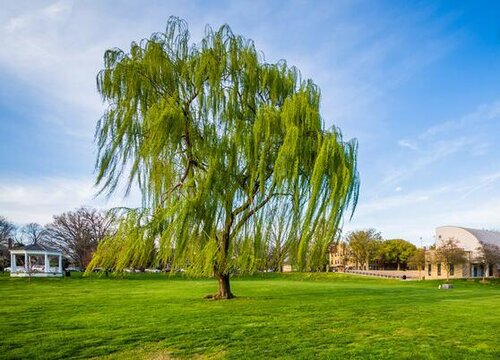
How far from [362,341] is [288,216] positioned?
4.60 meters

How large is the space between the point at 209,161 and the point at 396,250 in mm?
77129

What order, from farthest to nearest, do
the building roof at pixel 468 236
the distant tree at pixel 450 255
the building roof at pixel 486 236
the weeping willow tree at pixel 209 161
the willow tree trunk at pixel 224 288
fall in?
the building roof at pixel 486 236
the building roof at pixel 468 236
the distant tree at pixel 450 255
the willow tree trunk at pixel 224 288
the weeping willow tree at pixel 209 161

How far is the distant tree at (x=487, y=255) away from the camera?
4875 cm

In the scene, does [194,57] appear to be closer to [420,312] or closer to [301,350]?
[301,350]

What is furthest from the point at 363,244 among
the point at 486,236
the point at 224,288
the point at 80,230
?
the point at 224,288

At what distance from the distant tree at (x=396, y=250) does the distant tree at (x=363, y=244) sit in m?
3.95

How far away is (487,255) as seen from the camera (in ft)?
159

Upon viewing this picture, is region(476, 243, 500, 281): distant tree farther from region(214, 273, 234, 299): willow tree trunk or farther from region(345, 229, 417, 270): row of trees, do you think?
region(214, 273, 234, 299): willow tree trunk

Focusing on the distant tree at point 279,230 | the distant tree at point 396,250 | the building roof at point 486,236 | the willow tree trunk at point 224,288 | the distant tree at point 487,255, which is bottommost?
the distant tree at point 396,250

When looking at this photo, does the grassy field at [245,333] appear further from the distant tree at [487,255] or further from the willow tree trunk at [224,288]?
the distant tree at [487,255]

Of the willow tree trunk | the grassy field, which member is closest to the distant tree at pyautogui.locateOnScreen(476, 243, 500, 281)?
the grassy field

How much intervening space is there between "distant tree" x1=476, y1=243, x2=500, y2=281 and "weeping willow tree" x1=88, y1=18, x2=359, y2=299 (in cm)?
4468

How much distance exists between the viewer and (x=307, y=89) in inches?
564

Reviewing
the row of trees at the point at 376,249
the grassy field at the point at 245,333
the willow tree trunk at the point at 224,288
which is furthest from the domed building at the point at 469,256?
the grassy field at the point at 245,333
